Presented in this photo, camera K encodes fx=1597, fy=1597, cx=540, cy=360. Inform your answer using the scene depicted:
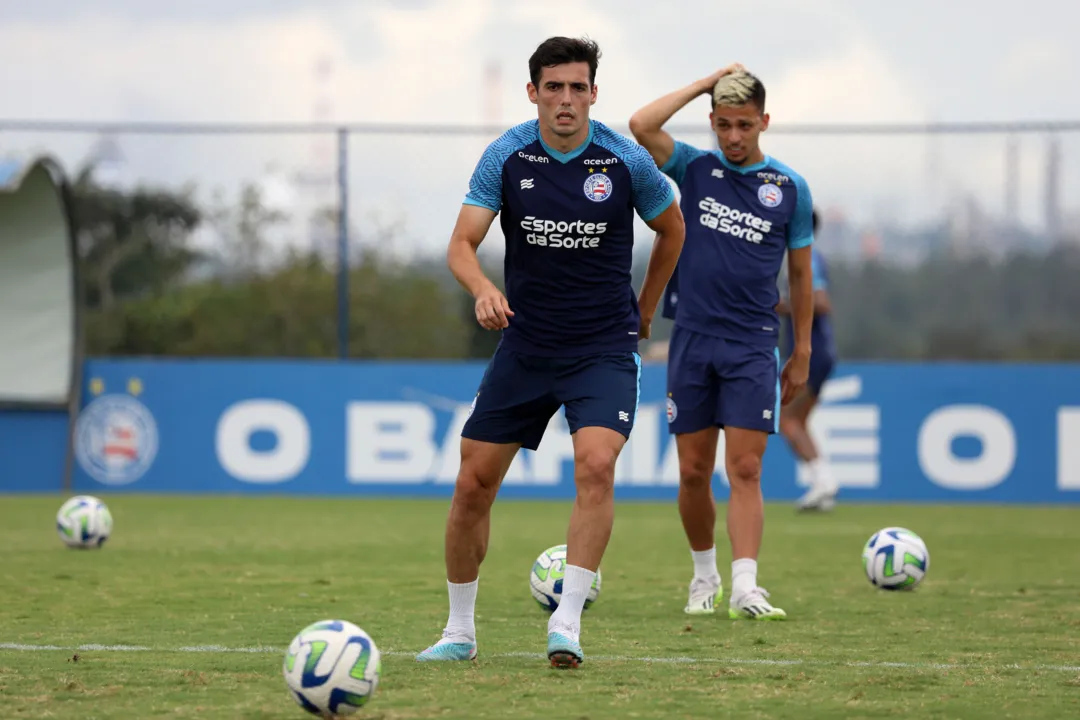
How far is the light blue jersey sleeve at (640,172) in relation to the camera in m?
6.15

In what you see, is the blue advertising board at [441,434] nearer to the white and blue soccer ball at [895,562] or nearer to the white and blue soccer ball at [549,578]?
the white and blue soccer ball at [895,562]

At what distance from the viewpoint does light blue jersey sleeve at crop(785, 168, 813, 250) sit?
7914 millimetres

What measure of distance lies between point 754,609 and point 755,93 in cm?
245

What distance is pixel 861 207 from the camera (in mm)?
18156

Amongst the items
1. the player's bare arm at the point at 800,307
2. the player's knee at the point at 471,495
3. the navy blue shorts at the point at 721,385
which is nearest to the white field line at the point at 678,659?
the player's knee at the point at 471,495

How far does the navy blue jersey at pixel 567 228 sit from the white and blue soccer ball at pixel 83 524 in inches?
217

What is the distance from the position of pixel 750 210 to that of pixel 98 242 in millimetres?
12548

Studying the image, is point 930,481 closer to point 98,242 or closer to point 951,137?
point 951,137

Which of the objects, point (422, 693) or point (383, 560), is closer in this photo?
point (422, 693)

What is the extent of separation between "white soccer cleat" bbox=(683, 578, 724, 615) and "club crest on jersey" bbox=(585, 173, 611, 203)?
8.42 ft

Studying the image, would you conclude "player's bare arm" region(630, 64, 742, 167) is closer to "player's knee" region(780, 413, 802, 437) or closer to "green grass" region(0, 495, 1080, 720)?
"green grass" region(0, 495, 1080, 720)

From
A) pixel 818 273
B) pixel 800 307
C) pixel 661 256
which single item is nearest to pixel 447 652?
pixel 661 256

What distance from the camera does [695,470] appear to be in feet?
25.9

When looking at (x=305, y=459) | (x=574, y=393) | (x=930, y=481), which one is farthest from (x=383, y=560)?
(x=930, y=481)
